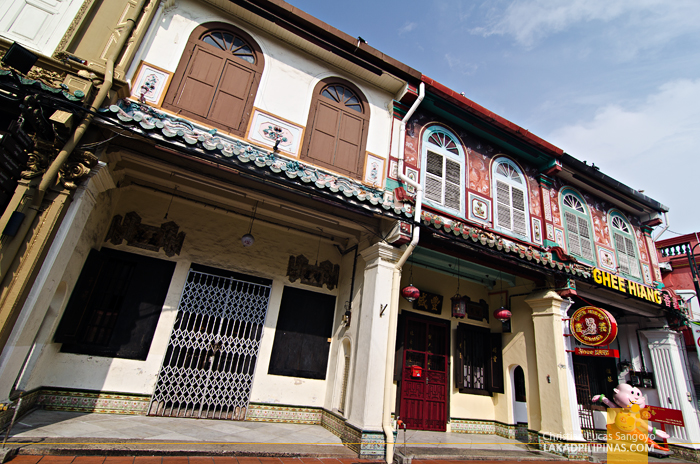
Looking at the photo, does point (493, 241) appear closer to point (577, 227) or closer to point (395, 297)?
point (395, 297)

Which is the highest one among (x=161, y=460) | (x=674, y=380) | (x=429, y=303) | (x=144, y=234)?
(x=144, y=234)

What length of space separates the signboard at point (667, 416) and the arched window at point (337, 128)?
447 inches

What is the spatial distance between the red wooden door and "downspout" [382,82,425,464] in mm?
2526

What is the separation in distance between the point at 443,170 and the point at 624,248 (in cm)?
805

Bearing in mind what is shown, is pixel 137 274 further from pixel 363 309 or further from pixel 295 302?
pixel 363 309

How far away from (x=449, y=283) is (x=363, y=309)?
429 centimetres

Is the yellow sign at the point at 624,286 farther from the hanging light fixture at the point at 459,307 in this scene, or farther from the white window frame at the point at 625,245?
the hanging light fixture at the point at 459,307

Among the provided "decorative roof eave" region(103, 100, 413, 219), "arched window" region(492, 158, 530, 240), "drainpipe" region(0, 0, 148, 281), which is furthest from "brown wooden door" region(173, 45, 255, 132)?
"arched window" region(492, 158, 530, 240)

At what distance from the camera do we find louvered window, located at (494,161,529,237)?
31.5 feet

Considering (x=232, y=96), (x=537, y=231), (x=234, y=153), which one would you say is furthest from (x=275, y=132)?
(x=537, y=231)

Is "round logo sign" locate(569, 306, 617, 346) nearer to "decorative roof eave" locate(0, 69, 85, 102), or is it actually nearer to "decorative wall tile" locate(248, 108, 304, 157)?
"decorative wall tile" locate(248, 108, 304, 157)

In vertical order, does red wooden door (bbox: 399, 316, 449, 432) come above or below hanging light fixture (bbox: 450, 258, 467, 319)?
below

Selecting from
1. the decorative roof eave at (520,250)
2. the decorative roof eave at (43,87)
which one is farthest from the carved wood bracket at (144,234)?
the decorative roof eave at (520,250)

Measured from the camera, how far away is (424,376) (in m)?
9.17
